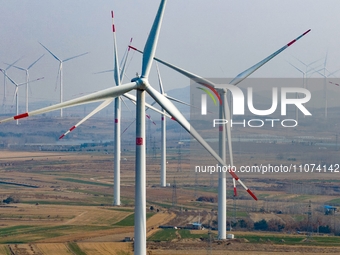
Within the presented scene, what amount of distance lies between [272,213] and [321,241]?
47.1ft

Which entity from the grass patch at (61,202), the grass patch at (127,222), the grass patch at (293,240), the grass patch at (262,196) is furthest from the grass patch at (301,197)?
the grass patch at (293,240)

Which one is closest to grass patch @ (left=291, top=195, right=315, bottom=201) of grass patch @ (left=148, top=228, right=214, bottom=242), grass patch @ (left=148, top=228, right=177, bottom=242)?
grass patch @ (left=148, top=228, right=214, bottom=242)

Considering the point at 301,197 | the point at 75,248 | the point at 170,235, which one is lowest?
the point at 75,248

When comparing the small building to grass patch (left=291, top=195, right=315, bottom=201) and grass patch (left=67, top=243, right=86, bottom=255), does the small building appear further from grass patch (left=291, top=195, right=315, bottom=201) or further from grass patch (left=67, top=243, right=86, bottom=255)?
grass patch (left=291, top=195, right=315, bottom=201)

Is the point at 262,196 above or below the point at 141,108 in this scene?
below

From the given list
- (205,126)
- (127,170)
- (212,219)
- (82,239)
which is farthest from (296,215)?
(205,126)

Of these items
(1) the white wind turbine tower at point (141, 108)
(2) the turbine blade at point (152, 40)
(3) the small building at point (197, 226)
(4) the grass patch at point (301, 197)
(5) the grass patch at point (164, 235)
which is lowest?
(5) the grass patch at point (164, 235)

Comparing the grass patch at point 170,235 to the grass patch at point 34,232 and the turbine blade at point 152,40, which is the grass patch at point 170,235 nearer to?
the grass patch at point 34,232

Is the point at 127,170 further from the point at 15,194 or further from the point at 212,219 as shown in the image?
the point at 212,219

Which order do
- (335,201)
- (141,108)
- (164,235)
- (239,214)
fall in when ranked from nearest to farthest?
(141,108) < (164,235) < (239,214) < (335,201)

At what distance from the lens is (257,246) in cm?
5012

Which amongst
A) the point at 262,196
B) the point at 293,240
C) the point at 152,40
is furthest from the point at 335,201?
the point at 152,40

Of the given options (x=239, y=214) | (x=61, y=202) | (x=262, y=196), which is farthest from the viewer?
(x=262, y=196)

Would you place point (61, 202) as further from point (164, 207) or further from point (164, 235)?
point (164, 235)
